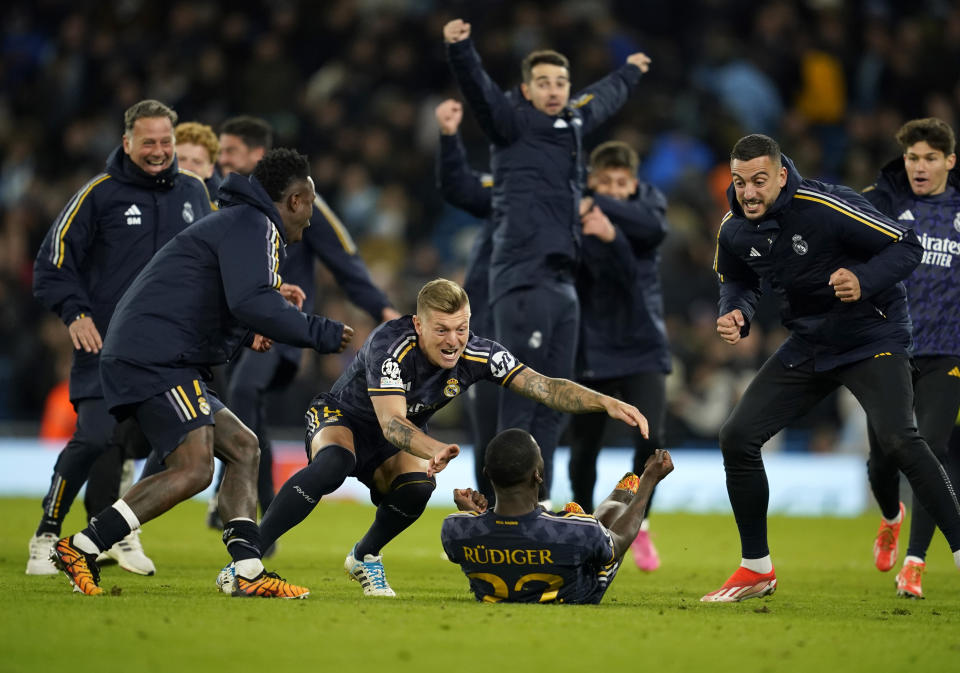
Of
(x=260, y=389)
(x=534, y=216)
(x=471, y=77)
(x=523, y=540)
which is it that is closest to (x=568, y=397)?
(x=523, y=540)

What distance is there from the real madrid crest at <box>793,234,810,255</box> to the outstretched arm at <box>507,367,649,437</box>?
1198mm

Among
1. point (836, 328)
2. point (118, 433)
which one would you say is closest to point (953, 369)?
point (836, 328)

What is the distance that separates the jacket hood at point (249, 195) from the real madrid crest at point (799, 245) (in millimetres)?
2539

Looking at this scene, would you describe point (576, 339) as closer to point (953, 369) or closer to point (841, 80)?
point (953, 369)

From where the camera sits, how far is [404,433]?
6.16 meters

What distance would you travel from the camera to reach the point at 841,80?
717 inches

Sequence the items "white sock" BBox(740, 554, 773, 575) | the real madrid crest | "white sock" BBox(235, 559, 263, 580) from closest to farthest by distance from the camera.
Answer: "white sock" BBox(235, 559, 263, 580)
the real madrid crest
"white sock" BBox(740, 554, 773, 575)

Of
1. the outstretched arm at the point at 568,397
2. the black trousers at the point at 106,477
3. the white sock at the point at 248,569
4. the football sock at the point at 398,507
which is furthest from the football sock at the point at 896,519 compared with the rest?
the black trousers at the point at 106,477

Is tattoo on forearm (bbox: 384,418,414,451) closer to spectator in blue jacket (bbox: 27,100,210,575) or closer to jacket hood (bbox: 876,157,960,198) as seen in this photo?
spectator in blue jacket (bbox: 27,100,210,575)

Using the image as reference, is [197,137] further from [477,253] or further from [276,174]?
[276,174]

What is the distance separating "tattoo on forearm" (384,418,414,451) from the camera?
6.13 meters

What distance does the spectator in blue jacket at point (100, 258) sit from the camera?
7.57 meters

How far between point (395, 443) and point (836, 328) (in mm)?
2339

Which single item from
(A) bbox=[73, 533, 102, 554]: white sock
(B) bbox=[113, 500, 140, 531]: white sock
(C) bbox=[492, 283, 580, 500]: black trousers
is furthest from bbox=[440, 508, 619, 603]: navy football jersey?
(C) bbox=[492, 283, 580, 500]: black trousers
